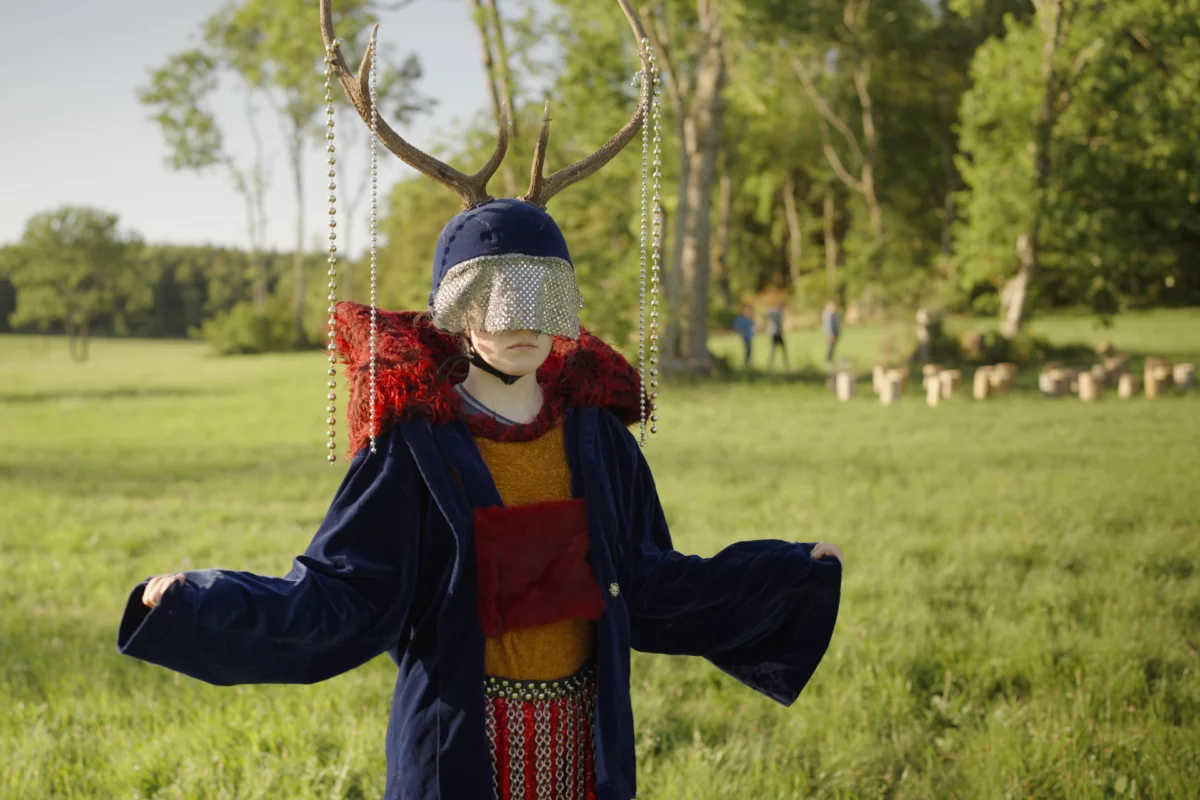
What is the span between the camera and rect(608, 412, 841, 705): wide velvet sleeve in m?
2.55

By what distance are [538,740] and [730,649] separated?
598mm

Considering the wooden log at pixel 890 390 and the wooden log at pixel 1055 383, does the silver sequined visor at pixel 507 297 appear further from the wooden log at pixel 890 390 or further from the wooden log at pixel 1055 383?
the wooden log at pixel 1055 383

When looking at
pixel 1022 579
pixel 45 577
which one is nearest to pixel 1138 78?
pixel 1022 579

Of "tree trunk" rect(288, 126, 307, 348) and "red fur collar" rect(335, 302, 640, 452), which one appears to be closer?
"red fur collar" rect(335, 302, 640, 452)

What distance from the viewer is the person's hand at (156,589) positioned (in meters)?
1.93

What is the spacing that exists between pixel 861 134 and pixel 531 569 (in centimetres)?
3796

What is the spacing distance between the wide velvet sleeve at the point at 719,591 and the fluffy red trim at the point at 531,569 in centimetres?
27

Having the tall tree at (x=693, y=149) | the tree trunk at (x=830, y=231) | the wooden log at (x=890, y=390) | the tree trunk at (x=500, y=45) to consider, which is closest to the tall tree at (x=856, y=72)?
the tree trunk at (x=830, y=231)

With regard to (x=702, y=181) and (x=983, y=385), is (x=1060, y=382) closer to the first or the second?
(x=983, y=385)

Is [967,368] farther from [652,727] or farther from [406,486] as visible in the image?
[406,486]

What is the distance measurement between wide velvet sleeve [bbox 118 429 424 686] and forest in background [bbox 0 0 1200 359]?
478 inches

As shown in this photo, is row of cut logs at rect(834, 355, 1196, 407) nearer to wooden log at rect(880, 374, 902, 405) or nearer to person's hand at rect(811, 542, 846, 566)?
wooden log at rect(880, 374, 902, 405)

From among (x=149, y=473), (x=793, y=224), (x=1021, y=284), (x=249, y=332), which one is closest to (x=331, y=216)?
(x=149, y=473)

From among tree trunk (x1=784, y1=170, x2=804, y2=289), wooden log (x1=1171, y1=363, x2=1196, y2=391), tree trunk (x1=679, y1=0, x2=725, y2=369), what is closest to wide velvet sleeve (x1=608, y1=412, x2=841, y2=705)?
wooden log (x1=1171, y1=363, x2=1196, y2=391)
